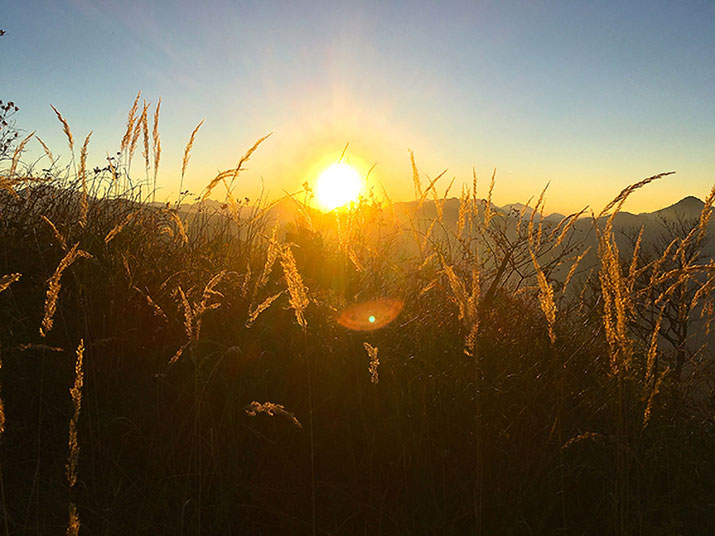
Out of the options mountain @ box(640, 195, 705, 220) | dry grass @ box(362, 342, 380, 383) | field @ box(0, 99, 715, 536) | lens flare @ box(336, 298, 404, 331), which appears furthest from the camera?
mountain @ box(640, 195, 705, 220)

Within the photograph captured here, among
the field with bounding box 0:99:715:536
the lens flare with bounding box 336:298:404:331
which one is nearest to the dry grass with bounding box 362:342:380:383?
the field with bounding box 0:99:715:536

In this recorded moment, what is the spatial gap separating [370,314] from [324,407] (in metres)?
0.68

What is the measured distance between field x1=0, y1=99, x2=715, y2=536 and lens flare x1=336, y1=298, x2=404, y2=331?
2cm

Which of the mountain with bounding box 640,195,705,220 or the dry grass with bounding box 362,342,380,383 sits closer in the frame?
the dry grass with bounding box 362,342,380,383

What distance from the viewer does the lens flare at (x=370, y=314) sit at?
2389mm

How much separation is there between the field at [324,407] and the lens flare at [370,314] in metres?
0.02

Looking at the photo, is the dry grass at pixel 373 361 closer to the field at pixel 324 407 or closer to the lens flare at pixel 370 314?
the field at pixel 324 407

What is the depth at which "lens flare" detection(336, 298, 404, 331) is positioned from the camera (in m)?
2.39

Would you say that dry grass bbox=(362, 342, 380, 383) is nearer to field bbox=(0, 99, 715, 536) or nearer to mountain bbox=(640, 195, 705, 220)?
field bbox=(0, 99, 715, 536)

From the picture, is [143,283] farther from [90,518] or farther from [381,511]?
[381,511]

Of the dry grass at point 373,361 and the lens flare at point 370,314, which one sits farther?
the lens flare at point 370,314

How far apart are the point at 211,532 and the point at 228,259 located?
5.84 ft

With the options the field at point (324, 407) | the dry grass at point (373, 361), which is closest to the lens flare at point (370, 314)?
the field at point (324, 407)

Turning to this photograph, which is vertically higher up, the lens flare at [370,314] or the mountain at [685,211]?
the mountain at [685,211]
